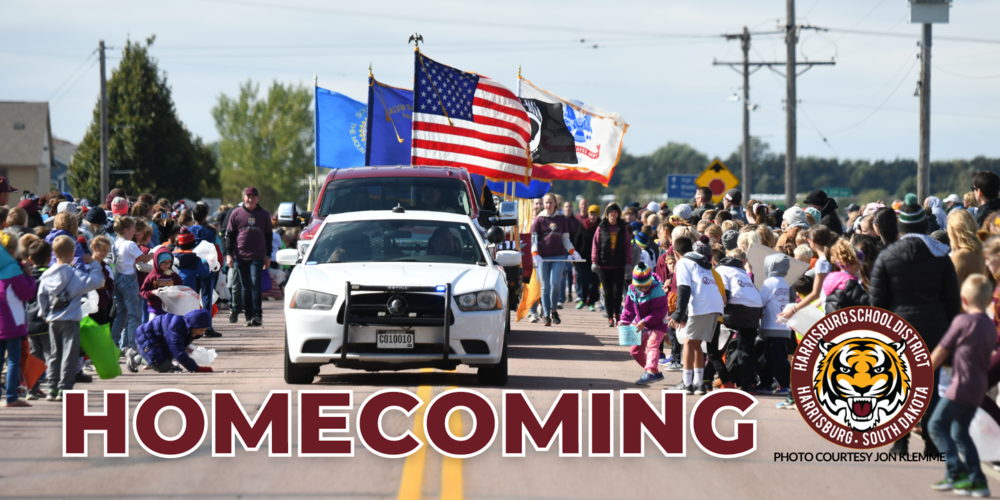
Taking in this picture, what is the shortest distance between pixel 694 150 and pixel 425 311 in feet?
486

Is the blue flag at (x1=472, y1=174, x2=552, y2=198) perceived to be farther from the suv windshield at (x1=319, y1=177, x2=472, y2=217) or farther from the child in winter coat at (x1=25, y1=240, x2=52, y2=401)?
the child in winter coat at (x1=25, y1=240, x2=52, y2=401)

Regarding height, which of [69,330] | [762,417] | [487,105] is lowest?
[762,417]

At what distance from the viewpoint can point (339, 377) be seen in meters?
11.3

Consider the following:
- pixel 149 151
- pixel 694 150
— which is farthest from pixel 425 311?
pixel 694 150

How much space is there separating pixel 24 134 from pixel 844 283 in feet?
253

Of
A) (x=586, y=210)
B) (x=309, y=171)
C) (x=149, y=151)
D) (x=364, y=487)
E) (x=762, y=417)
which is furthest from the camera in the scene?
(x=309, y=171)

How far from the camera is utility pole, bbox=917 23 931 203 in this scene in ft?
82.8

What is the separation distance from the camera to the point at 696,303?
10.5 meters

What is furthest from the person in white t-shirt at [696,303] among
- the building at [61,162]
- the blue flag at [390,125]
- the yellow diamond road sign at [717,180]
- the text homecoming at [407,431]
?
the building at [61,162]

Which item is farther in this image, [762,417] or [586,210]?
[586,210]

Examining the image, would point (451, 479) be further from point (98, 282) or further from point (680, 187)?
point (680, 187)

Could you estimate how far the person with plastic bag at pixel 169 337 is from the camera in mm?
11820

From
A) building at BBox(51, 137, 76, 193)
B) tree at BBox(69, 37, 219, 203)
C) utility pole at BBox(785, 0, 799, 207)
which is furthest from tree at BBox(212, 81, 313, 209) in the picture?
utility pole at BBox(785, 0, 799, 207)

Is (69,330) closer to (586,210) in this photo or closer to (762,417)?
(762,417)
